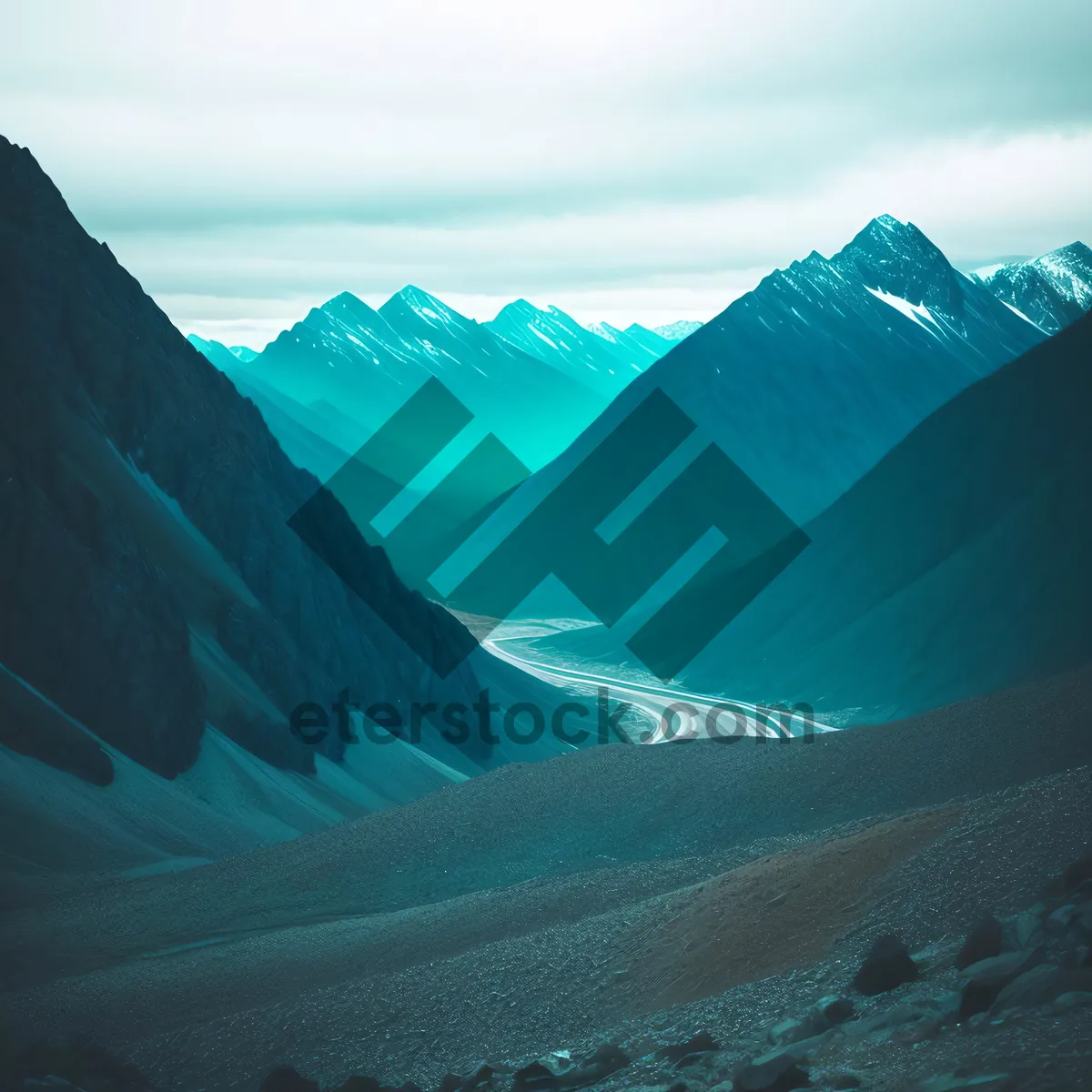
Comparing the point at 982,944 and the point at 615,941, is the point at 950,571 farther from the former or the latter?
the point at 982,944

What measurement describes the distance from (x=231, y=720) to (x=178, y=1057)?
1148 inches

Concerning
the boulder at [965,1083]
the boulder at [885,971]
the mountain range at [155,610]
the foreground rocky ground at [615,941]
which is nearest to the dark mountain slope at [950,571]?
the mountain range at [155,610]

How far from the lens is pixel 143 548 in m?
51.8

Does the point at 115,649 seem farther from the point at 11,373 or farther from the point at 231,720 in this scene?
the point at 11,373

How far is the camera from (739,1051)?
18.0m

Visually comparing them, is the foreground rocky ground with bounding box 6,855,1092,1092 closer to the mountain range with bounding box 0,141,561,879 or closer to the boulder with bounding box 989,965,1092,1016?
the boulder with bounding box 989,965,1092,1016

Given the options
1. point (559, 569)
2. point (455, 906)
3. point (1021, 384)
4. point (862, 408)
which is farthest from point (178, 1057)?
point (862, 408)

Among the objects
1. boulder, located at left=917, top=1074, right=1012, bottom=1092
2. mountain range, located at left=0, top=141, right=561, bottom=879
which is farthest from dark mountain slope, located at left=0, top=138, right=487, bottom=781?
boulder, located at left=917, top=1074, right=1012, bottom=1092

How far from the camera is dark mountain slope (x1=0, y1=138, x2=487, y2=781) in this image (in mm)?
46281

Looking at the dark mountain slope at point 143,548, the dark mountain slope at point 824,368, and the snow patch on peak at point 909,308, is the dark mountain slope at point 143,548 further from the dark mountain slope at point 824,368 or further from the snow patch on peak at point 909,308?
the snow patch on peak at point 909,308

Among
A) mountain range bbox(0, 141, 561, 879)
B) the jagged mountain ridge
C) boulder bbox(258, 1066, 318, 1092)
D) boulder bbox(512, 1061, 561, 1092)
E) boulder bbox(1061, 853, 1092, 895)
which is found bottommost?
boulder bbox(258, 1066, 318, 1092)

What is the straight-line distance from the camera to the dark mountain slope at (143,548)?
152 feet

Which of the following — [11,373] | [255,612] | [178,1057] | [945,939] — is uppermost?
[11,373]

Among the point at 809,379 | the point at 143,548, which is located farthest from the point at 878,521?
the point at 809,379
